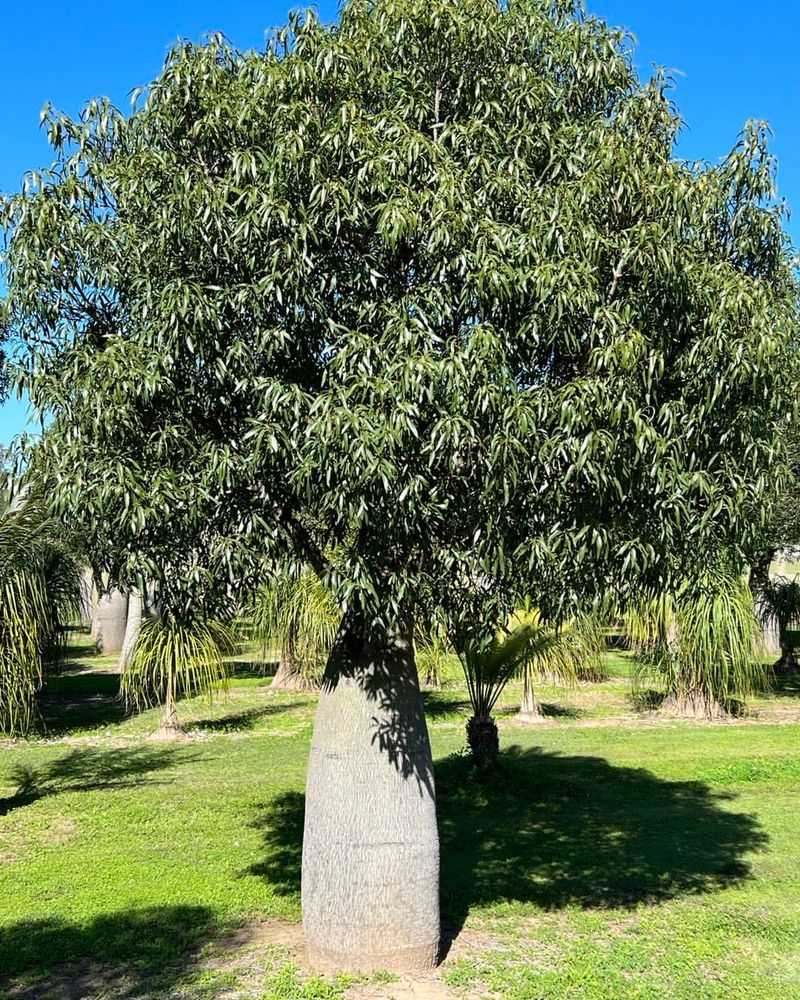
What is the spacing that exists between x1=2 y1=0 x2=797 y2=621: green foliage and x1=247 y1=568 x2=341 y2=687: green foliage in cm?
1126

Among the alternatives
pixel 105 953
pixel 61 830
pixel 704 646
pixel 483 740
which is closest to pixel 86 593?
pixel 61 830

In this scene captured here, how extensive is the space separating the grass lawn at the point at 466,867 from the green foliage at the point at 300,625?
267 centimetres

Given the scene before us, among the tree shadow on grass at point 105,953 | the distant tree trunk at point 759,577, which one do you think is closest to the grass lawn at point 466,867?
the tree shadow on grass at point 105,953

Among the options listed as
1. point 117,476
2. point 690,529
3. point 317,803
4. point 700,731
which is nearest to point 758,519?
point 690,529

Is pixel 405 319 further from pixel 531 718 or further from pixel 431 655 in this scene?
pixel 531 718

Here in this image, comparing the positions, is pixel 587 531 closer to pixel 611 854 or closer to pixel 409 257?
pixel 409 257

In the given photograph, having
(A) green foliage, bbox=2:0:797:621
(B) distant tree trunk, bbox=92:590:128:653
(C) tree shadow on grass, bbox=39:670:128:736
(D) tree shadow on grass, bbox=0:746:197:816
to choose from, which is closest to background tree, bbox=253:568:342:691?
(D) tree shadow on grass, bbox=0:746:197:816

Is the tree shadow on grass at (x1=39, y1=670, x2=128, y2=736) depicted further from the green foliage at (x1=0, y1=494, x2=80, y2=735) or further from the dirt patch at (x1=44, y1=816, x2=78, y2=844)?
the dirt patch at (x1=44, y1=816, x2=78, y2=844)

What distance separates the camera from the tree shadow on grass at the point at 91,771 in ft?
40.9

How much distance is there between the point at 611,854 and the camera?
947 centimetres

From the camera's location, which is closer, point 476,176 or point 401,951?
point 476,176

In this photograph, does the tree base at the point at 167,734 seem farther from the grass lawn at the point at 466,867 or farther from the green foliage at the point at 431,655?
the green foliage at the point at 431,655

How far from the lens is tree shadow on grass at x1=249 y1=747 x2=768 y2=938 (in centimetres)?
836

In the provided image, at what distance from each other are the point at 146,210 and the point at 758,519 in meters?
4.15
